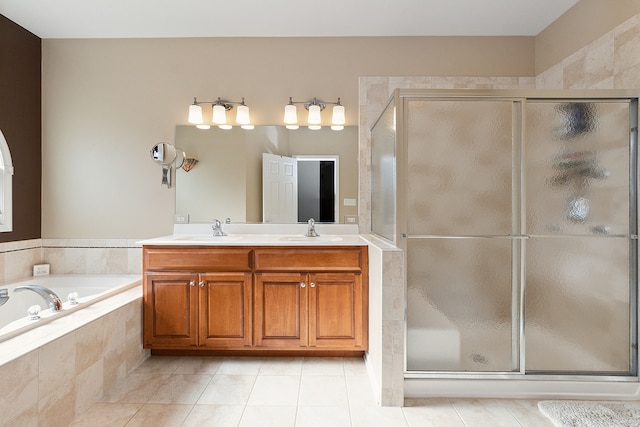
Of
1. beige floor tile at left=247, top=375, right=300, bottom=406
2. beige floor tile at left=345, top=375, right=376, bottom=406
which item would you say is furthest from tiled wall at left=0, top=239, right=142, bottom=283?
beige floor tile at left=345, top=375, right=376, bottom=406

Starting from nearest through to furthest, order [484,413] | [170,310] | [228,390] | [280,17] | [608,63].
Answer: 1. [484,413]
2. [228,390]
3. [608,63]
4. [170,310]
5. [280,17]

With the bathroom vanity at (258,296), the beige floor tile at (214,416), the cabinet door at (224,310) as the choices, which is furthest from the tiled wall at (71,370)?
the beige floor tile at (214,416)

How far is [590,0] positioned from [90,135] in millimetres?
3999

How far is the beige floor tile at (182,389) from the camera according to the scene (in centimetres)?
211

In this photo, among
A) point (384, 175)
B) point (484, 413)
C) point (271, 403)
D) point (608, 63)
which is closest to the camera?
point (484, 413)

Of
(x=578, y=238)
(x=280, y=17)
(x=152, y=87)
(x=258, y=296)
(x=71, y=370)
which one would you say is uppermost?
(x=280, y=17)

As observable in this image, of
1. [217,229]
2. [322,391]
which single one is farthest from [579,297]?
[217,229]

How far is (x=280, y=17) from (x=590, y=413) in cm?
325

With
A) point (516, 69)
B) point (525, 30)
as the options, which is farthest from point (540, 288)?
point (525, 30)

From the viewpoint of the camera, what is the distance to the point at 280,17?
113 inches

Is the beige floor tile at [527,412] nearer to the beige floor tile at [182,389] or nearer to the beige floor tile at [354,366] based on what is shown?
the beige floor tile at [354,366]

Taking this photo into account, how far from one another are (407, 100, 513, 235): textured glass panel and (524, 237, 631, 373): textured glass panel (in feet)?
1.10

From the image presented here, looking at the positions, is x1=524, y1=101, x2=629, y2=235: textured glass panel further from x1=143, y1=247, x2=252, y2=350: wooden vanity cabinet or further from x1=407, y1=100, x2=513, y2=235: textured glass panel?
x1=143, y1=247, x2=252, y2=350: wooden vanity cabinet

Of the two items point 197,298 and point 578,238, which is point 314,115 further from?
point 578,238
